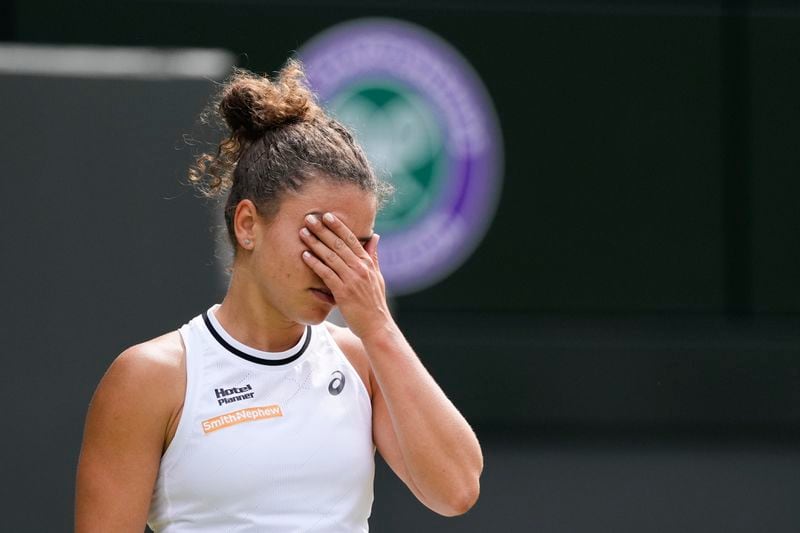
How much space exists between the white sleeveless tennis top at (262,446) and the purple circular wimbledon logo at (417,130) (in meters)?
3.73

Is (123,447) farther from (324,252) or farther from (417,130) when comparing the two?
(417,130)

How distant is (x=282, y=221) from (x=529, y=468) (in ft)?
12.9

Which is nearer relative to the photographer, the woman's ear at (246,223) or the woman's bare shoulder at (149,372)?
the woman's bare shoulder at (149,372)

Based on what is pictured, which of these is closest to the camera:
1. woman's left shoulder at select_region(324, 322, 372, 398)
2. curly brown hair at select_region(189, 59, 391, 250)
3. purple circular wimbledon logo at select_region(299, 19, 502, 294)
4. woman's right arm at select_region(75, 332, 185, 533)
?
woman's right arm at select_region(75, 332, 185, 533)

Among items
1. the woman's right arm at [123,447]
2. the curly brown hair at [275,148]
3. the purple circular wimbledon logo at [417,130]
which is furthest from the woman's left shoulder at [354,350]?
the purple circular wimbledon logo at [417,130]

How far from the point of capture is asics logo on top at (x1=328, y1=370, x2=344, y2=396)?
2.03m

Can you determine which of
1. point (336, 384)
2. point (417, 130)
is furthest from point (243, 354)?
point (417, 130)

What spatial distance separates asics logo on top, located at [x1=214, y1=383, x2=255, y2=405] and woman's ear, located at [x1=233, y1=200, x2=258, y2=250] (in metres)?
0.22

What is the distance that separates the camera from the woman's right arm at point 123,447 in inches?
72.6

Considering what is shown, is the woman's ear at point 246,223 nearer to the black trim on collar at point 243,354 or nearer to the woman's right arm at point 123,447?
the black trim on collar at point 243,354

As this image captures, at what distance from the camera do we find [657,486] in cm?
560

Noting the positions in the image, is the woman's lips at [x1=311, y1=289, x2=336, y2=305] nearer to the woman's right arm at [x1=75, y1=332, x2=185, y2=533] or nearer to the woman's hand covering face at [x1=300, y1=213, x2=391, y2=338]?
the woman's hand covering face at [x1=300, y1=213, x2=391, y2=338]

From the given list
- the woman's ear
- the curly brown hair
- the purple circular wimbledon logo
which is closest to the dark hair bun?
the curly brown hair

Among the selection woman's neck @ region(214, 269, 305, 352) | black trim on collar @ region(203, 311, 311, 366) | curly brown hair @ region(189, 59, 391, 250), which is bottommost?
black trim on collar @ region(203, 311, 311, 366)
